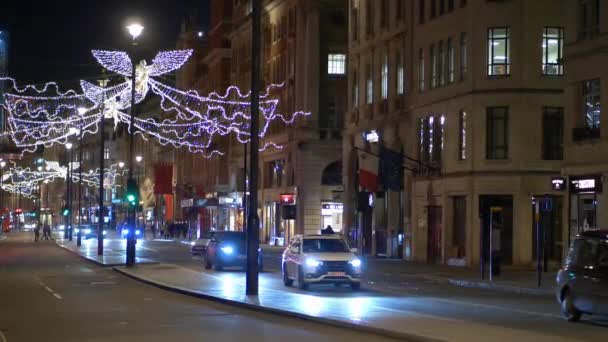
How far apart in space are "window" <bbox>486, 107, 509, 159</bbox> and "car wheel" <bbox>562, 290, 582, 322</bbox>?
1005 inches

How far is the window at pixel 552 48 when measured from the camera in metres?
48.0

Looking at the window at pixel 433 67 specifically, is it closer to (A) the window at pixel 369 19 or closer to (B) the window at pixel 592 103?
(A) the window at pixel 369 19

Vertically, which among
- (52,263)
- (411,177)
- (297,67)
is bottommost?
(52,263)

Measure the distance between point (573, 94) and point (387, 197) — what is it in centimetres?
2108

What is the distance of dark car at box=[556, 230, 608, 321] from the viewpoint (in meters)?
22.0

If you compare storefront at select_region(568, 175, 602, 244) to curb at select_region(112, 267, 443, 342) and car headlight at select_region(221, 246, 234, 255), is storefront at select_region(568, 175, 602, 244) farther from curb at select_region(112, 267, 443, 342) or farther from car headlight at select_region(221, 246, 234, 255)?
curb at select_region(112, 267, 443, 342)

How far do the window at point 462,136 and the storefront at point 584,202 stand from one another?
9.38 meters

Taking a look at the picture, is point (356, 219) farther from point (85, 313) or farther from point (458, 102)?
point (85, 313)

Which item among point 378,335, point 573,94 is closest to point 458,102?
point 573,94

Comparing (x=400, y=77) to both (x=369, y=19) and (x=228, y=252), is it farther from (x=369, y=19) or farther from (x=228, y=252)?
(x=228, y=252)

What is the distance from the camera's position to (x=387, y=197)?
60.4 m

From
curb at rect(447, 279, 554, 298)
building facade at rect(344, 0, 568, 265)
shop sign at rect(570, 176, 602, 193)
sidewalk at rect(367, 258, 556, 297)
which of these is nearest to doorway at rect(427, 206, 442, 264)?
building facade at rect(344, 0, 568, 265)

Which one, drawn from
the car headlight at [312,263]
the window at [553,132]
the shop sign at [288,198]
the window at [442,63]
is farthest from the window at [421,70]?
the shop sign at [288,198]

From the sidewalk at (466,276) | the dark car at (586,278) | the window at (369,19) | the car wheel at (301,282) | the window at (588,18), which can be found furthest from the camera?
the window at (369,19)
